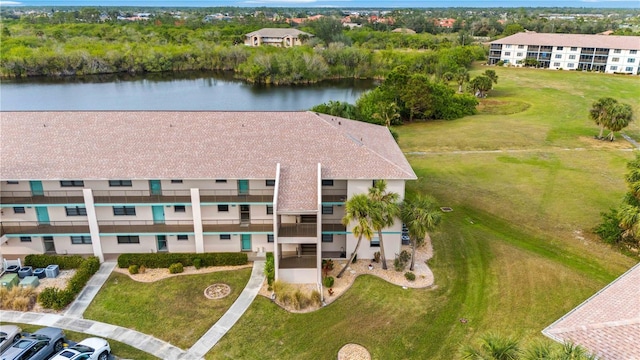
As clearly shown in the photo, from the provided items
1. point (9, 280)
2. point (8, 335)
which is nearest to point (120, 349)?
point (8, 335)

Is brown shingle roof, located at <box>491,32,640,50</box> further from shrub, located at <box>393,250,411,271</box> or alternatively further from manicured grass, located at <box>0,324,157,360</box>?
manicured grass, located at <box>0,324,157,360</box>

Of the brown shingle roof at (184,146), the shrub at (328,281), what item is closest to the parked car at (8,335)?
the brown shingle roof at (184,146)

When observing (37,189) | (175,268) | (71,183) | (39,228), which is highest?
(71,183)

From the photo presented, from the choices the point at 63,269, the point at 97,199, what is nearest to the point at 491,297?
the point at 97,199

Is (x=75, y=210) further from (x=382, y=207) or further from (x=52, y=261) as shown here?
(x=382, y=207)

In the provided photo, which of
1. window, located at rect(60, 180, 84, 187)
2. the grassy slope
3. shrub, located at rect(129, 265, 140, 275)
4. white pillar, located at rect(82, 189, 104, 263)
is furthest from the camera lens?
window, located at rect(60, 180, 84, 187)

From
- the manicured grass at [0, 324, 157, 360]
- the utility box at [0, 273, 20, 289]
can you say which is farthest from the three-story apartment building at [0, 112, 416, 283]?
the manicured grass at [0, 324, 157, 360]

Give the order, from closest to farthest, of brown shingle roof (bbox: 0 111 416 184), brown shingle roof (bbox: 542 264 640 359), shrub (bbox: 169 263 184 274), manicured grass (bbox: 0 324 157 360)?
brown shingle roof (bbox: 542 264 640 359) → manicured grass (bbox: 0 324 157 360) → brown shingle roof (bbox: 0 111 416 184) → shrub (bbox: 169 263 184 274)
